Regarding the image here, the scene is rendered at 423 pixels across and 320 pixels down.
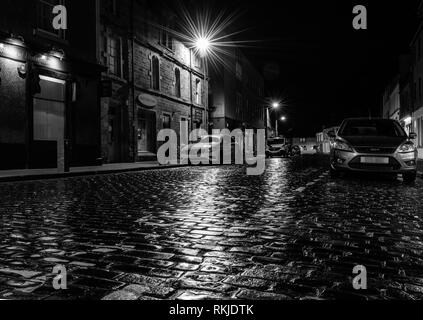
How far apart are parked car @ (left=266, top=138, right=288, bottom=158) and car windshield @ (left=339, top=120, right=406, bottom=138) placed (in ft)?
72.9

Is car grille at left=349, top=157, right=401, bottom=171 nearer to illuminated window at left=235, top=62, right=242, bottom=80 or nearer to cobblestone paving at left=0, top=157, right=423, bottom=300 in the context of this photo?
Answer: cobblestone paving at left=0, top=157, right=423, bottom=300

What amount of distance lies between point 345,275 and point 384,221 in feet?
8.33

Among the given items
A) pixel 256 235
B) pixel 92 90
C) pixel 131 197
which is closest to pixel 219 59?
pixel 92 90

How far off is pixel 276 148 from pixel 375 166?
24049mm

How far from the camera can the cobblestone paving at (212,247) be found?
103 inches

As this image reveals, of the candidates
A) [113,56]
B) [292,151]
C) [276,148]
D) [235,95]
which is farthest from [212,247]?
[235,95]

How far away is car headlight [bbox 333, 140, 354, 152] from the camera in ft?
33.8

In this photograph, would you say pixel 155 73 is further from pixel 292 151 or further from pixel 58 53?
→ pixel 292 151

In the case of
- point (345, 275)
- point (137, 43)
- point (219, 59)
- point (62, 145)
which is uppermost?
point (219, 59)

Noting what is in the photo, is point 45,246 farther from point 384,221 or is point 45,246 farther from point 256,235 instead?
point 384,221

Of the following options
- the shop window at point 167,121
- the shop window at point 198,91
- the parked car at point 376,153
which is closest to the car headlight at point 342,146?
the parked car at point 376,153

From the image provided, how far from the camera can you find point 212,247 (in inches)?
148

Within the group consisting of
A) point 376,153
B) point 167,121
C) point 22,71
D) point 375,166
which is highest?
point 22,71
